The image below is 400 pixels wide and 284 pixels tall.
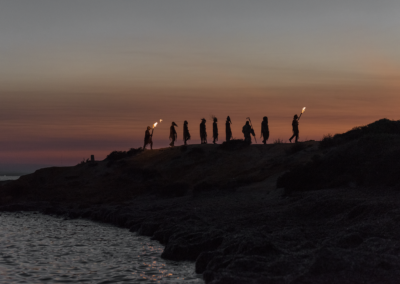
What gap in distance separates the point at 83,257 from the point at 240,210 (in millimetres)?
7245

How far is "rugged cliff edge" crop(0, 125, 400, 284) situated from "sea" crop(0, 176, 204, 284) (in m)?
0.74

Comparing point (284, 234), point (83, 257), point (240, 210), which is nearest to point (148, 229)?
point (240, 210)

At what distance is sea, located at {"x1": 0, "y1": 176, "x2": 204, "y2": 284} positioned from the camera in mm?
11547

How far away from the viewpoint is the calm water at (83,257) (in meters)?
11.5

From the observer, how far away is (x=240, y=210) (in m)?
19.3

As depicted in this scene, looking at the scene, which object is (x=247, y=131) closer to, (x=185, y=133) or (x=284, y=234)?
(x=185, y=133)

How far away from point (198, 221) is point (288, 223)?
11.5 ft

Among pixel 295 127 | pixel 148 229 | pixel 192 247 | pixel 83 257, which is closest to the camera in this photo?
pixel 192 247

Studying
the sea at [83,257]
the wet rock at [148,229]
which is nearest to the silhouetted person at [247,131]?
the sea at [83,257]

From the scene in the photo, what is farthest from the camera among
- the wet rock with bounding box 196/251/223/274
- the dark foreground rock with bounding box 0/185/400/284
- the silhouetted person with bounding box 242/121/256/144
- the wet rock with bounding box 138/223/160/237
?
the silhouetted person with bounding box 242/121/256/144

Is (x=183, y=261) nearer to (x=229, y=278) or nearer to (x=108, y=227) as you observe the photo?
(x=229, y=278)

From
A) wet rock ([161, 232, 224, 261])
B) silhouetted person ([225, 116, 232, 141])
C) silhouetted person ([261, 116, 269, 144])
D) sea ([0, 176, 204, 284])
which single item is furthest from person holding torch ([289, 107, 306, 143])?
wet rock ([161, 232, 224, 261])

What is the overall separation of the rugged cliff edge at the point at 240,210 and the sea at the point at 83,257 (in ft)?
2.42

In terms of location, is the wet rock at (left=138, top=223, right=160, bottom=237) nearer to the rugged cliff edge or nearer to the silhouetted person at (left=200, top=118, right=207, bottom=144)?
the rugged cliff edge
